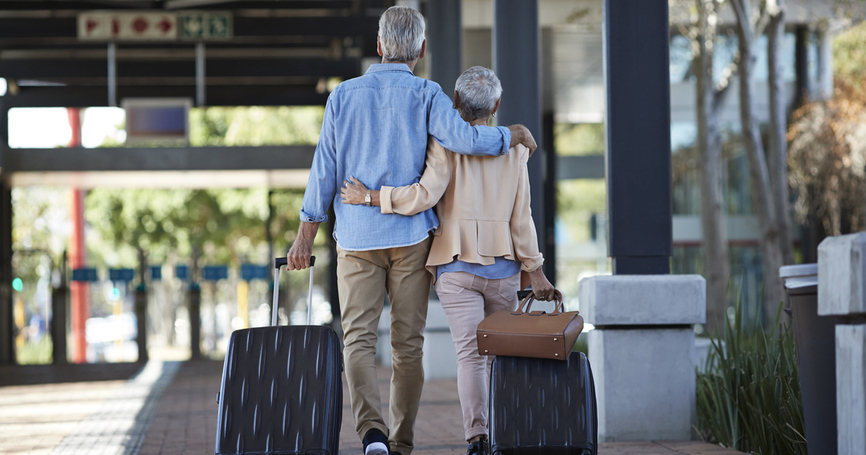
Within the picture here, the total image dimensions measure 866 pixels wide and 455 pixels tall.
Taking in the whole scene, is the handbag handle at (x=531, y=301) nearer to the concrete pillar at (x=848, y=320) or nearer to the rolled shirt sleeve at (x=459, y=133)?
the rolled shirt sleeve at (x=459, y=133)

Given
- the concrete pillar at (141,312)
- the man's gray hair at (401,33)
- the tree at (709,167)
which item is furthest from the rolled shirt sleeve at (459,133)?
the concrete pillar at (141,312)

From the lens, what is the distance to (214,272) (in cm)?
1773

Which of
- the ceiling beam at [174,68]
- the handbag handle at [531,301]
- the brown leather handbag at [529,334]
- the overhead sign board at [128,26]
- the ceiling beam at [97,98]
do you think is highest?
the overhead sign board at [128,26]

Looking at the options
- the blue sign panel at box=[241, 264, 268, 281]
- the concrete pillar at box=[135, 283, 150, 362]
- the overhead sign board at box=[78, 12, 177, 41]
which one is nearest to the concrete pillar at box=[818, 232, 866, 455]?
the overhead sign board at box=[78, 12, 177, 41]

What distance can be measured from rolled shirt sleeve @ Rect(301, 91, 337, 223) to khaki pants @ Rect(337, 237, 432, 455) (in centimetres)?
21

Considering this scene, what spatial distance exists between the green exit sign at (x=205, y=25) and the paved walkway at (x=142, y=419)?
5.06m

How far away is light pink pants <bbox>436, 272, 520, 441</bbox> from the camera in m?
4.01

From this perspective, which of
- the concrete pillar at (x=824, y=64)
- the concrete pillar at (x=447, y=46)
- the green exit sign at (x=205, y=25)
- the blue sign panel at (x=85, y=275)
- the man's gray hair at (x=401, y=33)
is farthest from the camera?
the concrete pillar at (x=824, y=64)

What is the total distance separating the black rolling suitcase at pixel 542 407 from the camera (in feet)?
12.2

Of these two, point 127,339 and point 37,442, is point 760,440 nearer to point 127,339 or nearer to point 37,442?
point 37,442

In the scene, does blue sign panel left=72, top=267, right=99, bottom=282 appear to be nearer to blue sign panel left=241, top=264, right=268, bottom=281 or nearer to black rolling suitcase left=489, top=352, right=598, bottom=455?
blue sign panel left=241, top=264, right=268, bottom=281

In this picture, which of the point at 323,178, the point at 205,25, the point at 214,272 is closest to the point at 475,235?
the point at 323,178

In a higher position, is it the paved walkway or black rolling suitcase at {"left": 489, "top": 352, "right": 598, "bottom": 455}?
black rolling suitcase at {"left": 489, "top": 352, "right": 598, "bottom": 455}

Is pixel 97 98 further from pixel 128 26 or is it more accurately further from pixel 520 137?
pixel 520 137
